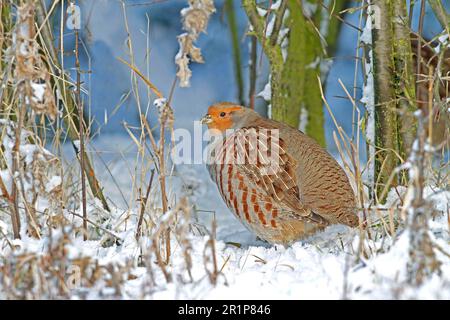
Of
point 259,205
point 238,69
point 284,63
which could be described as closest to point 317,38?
point 284,63

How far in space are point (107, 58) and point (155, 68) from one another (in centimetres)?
69

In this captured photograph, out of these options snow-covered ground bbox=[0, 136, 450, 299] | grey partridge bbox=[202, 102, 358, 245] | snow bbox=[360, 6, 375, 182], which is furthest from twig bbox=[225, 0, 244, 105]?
snow-covered ground bbox=[0, 136, 450, 299]

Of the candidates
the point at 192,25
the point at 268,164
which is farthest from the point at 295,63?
the point at 192,25

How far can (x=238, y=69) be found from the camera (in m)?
6.17

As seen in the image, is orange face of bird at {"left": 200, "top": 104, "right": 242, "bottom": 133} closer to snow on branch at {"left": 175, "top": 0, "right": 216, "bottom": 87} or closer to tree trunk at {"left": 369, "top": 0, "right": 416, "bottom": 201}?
tree trunk at {"left": 369, "top": 0, "right": 416, "bottom": 201}

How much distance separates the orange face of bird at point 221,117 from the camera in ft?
12.0

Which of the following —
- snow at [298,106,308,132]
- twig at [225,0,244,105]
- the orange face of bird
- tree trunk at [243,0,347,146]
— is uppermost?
twig at [225,0,244,105]

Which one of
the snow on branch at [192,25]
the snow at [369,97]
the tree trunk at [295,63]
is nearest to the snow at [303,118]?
the tree trunk at [295,63]

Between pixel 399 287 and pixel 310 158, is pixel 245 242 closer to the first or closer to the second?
pixel 310 158

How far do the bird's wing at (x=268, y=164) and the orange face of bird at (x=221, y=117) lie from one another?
0.59ft

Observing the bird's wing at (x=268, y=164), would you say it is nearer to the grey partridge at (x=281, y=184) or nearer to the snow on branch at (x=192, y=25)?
the grey partridge at (x=281, y=184)

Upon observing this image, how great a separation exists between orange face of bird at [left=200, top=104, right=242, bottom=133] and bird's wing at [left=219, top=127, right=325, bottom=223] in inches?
7.1

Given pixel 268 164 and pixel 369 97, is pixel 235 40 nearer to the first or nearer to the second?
pixel 369 97

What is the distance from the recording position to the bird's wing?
327 centimetres
